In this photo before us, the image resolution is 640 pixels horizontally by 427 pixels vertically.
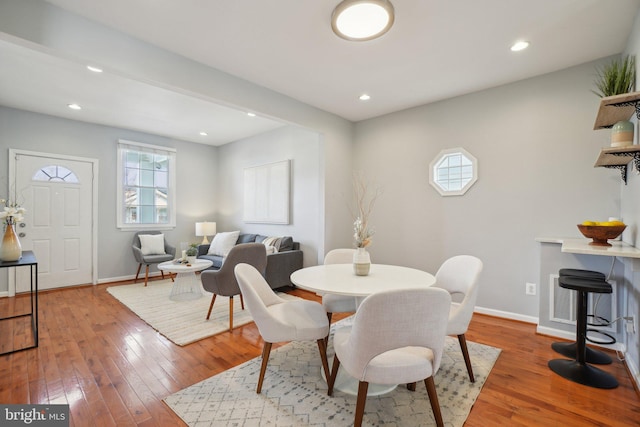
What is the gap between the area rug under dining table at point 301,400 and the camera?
166 centimetres

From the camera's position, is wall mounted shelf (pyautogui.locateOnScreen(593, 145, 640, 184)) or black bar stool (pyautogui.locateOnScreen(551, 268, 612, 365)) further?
black bar stool (pyautogui.locateOnScreen(551, 268, 612, 365))

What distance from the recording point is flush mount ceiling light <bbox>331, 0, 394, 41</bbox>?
6.18 ft

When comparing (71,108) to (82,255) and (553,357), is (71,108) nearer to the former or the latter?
(82,255)

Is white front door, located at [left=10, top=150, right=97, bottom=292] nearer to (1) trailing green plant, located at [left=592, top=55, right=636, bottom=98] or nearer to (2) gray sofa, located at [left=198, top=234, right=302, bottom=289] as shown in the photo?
(2) gray sofa, located at [left=198, top=234, right=302, bottom=289]

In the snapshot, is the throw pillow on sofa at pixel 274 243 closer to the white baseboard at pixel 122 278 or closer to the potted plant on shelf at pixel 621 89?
the white baseboard at pixel 122 278

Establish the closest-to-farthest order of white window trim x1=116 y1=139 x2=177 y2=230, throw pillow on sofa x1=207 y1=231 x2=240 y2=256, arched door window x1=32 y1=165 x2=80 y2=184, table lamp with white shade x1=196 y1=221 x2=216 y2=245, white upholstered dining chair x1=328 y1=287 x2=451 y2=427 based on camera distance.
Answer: white upholstered dining chair x1=328 y1=287 x2=451 y2=427 → arched door window x1=32 y1=165 x2=80 y2=184 → white window trim x1=116 y1=139 x2=177 y2=230 → throw pillow on sofa x1=207 y1=231 x2=240 y2=256 → table lamp with white shade x1=196 y1=221 x2=216 y2=245

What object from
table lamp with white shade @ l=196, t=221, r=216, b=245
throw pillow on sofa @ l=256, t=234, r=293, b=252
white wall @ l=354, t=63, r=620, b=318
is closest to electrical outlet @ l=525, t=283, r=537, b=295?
white wall @ l=354, t=63, r=620, b=318

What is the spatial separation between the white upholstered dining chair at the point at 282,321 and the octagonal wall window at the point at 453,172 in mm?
2408

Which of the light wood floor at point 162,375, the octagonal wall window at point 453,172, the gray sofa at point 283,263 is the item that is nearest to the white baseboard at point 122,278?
the gray sofa at point 283,263

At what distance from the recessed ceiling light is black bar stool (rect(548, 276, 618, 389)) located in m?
1.97

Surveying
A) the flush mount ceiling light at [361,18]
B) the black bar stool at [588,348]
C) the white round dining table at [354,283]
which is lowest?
the black bar stool at [588,348]

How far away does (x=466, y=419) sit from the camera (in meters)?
1.67

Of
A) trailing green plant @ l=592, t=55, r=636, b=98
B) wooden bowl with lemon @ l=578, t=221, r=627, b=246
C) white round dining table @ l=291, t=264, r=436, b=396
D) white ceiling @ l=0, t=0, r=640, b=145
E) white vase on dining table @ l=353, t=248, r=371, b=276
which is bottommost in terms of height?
white round dining table @ l=291, t=264, r=436, b=396

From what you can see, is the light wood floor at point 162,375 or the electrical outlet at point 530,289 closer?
the light wood floor at point 162,375
